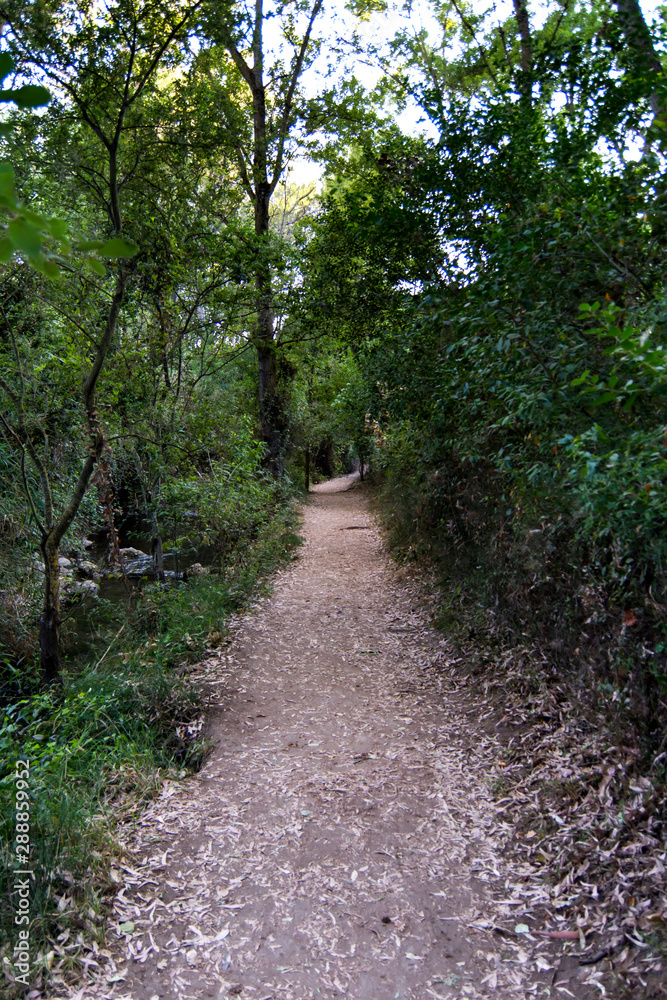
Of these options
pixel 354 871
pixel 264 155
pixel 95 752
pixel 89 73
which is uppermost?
pixel 264 155

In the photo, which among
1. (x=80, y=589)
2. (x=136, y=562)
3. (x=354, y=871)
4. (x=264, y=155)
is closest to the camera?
(x=354, y=871)

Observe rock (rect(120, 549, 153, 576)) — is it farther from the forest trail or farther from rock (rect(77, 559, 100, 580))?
the forest trail

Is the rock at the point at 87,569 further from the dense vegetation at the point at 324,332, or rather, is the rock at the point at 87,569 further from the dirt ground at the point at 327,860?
the dirt ground at the point at 327,860

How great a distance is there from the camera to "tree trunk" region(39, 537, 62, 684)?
5.16m

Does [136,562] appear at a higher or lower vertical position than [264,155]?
lower

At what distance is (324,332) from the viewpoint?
1009 cm

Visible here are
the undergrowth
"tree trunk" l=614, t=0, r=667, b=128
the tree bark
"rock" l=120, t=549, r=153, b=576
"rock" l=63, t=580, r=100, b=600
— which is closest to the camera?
the undergrowth

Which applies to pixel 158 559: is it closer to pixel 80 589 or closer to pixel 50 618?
pixel 80 589

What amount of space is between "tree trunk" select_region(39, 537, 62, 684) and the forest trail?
1420mm

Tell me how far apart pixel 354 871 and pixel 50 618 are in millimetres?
3480

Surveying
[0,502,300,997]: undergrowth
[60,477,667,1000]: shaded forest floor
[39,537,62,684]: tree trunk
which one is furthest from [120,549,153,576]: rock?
[60,477,667,1000]: shaded forest floor

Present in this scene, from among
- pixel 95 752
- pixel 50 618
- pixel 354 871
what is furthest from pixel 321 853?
pixel 50 618

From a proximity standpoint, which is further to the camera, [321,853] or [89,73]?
[89,73]

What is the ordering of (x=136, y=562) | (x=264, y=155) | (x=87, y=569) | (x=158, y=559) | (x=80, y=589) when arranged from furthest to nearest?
(x=136, y=562)
(x=87, y=569)
(x=264, y=155)
(x=158, y=559)
(x=80, y=589)
